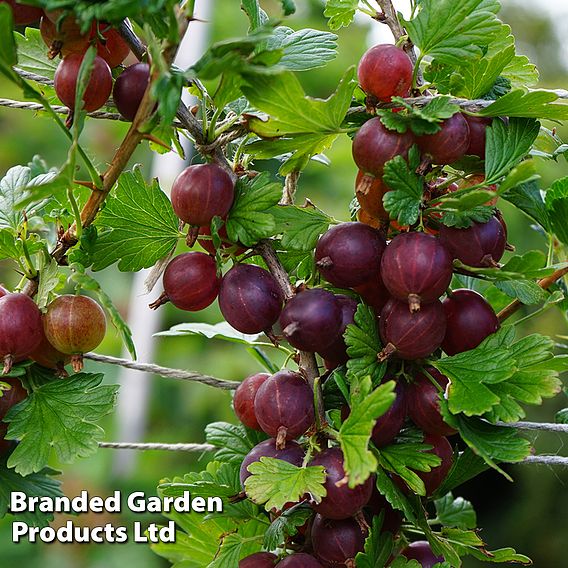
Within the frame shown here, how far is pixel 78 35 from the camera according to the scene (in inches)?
15.2

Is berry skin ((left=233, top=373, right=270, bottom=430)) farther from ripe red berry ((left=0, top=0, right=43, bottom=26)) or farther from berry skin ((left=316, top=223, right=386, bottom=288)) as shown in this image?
ripe red berry ((left=0, top=0, right=43, bottom=26))

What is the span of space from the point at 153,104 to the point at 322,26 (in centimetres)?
258

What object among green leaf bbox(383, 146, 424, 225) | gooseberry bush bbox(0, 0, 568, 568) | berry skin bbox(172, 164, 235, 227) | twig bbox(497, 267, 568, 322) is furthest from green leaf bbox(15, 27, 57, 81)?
twig bbox(497, 267, 568, 322)

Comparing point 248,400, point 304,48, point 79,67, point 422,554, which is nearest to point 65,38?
point 79,67

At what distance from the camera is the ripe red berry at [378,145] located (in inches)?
15.0

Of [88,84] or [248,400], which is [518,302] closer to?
[248,400]

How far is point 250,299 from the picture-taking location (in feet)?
1.30

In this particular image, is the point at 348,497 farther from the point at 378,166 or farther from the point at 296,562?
the point at 378,166

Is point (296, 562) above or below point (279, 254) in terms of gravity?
below

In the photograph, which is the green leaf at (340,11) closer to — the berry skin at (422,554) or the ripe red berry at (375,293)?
the ripe red berry at (375,293)

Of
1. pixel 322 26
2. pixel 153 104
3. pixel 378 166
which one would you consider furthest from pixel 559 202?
pixel 322 26

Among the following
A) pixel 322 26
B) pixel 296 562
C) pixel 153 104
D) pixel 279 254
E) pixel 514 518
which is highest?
pixel 153 104

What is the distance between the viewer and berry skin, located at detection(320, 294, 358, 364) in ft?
1.33

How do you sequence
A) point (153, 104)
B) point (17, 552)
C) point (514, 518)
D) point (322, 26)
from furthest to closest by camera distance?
point (322, 26) → point (514, 518) → point (17, 552) → point (153, 104)
